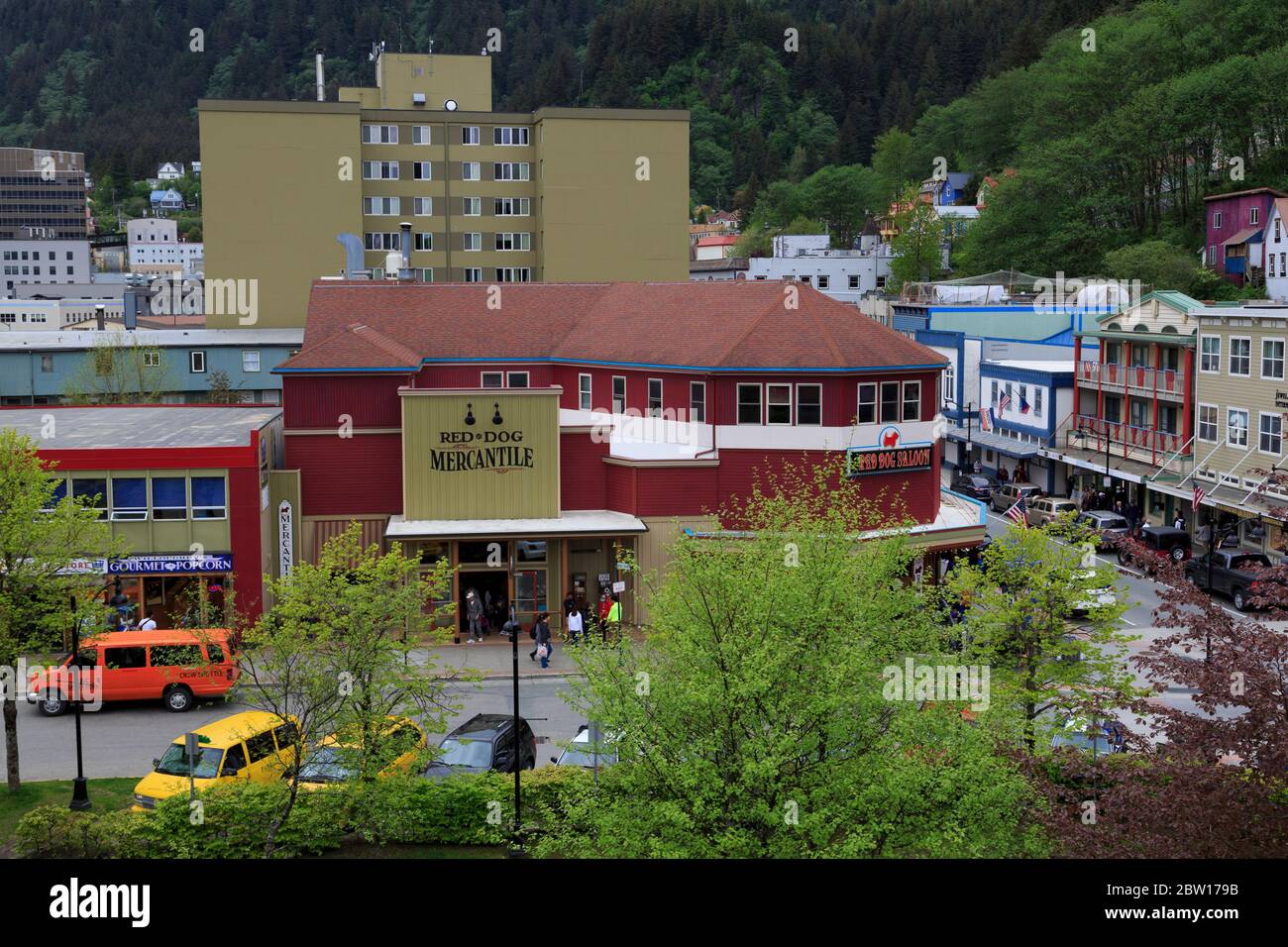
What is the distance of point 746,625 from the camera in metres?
17.1

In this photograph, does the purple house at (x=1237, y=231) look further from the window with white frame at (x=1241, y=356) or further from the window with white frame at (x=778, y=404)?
the window with white frame at (x=778, y=404)

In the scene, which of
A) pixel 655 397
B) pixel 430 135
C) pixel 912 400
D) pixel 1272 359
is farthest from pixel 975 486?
pixel 430 135

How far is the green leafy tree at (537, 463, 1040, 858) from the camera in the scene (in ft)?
48.2

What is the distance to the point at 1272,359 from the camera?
4375cm

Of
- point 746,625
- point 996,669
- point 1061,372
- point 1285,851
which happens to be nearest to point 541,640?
point 996,669

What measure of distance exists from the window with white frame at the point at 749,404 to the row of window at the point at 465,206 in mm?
57631

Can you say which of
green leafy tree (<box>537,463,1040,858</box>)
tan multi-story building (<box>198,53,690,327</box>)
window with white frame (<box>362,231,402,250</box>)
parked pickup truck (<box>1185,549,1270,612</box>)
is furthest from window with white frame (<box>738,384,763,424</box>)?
window with white frame (<box>362,231,402,250</box>)

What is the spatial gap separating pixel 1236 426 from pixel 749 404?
18.8 meters

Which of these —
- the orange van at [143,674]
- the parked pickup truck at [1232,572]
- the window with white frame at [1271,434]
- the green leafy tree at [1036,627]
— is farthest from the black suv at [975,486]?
the orange van at [143,674]

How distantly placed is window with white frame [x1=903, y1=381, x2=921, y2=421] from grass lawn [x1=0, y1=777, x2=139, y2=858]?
908 inches

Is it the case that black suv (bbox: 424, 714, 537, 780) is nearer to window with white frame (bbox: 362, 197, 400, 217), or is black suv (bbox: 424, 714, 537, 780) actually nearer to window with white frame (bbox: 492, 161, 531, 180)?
window with white frame (bbox: 362, 197, 400, 217)

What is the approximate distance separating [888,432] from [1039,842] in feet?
75.7

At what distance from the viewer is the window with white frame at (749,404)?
37.6 meters

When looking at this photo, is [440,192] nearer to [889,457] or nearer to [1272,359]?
[889,457]
